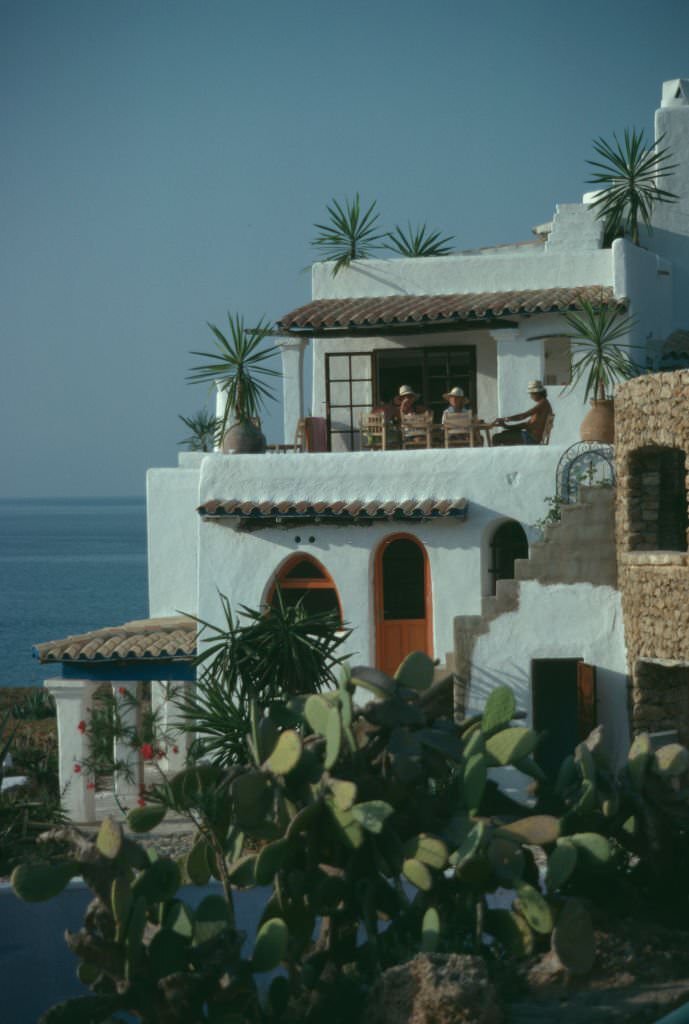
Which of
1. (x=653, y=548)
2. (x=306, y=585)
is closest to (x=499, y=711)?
(x=653, y=548)

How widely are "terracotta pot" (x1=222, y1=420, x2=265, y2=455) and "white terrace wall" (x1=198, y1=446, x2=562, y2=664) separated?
77cm

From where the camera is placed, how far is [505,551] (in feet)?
78.8

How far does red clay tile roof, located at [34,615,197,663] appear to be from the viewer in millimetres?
23672

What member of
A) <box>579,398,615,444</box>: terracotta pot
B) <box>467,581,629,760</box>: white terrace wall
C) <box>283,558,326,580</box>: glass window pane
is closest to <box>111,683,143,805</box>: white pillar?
<box>283,558,326,580</box>: glass window pane

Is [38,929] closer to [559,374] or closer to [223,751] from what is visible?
[223,751]

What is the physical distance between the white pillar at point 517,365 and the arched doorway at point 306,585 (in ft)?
16.4

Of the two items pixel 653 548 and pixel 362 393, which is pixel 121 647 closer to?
pixel 362 393

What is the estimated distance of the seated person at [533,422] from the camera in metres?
24.8

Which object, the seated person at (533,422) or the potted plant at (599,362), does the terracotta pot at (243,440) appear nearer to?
the seated person at (533,422)

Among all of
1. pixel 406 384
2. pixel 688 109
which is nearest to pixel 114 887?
pixel 406 384

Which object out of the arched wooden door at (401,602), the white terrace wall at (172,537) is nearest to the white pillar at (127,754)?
the white terrace wall at (172,537)

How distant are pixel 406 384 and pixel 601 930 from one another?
1576cm

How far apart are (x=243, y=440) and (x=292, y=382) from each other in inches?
115

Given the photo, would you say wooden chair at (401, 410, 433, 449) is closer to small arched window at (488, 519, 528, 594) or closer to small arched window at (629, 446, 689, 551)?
small arched window at (488, 519, 528, 594)
